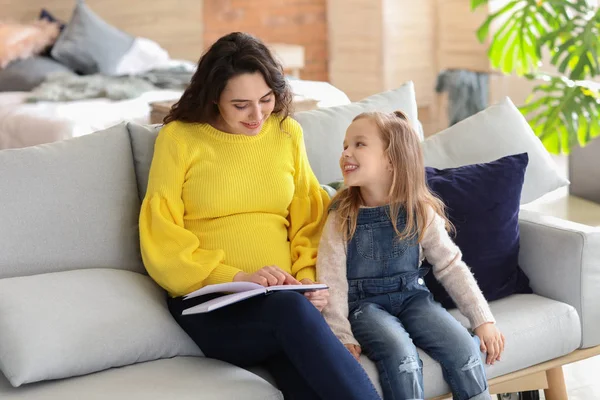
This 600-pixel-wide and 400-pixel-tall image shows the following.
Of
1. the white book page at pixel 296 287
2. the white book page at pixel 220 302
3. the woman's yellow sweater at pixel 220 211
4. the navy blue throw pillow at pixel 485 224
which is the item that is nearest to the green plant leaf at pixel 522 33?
the navy blue throw pillow at pixel 485 224

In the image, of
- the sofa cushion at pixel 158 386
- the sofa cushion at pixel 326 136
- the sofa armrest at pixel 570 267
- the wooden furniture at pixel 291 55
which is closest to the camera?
the sofa cushion at pixel 158 386

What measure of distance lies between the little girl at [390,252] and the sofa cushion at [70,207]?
51cm

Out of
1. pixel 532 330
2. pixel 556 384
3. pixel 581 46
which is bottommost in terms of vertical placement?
pixel 556 384

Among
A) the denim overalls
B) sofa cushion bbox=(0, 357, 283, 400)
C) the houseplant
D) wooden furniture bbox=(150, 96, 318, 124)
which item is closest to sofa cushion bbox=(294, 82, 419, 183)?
the denim overalls

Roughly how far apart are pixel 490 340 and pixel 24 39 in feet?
12.2

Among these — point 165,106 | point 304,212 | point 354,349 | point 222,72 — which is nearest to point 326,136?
point 304,212

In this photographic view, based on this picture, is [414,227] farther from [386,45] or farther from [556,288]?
[386,45]

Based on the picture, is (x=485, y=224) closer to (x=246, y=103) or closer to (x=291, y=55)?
(x=246, y=103)

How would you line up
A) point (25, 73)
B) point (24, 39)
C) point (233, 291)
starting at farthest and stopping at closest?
1. point (24, 39)
2. point (25, 73)
3. point (233, 291)

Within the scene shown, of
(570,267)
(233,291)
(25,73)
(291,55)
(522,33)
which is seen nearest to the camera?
(233,291)

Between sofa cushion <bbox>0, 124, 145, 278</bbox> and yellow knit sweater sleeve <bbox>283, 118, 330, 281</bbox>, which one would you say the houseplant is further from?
sofa cushion <bbox>0, 124, 145, 278</bbox>

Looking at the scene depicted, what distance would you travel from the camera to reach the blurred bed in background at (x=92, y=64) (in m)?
4.06

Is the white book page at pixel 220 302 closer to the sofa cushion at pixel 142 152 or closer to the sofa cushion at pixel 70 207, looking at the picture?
the sofa cushion at pixel 70 207

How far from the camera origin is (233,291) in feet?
6.49
